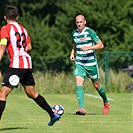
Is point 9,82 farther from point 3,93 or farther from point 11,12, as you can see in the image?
point 11,12

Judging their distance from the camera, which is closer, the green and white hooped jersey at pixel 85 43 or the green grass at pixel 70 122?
the green grass at pixel 70 122

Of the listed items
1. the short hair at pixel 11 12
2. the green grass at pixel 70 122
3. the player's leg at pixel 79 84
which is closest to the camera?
the short hair at pixel 11 12

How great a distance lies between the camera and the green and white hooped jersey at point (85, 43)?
1435 cm

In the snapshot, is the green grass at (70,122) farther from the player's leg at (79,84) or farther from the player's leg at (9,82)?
the player's leg at (9,82)

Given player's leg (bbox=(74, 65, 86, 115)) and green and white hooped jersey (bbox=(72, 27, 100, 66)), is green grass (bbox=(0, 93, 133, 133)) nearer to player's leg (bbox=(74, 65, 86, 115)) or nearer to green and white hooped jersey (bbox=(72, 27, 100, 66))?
player's leg (bbox=(74, 65, 86, 115))

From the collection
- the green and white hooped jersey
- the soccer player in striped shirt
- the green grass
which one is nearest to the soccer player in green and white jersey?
the green and white hooped jersey

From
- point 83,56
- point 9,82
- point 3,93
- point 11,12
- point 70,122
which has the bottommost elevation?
point 70,122

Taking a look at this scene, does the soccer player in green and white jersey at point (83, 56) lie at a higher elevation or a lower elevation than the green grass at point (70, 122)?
higher

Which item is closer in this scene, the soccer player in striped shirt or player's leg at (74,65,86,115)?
A: the soccer player in striped shirt

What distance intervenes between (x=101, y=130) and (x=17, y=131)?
51.7 inches

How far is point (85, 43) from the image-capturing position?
47.2 feet

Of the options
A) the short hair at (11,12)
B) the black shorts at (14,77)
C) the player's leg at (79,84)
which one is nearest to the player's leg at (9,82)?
the black shorts at (14,77)

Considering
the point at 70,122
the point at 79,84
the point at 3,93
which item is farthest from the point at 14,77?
the point at 79,84

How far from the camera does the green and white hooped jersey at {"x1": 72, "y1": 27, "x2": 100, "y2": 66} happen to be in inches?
565
